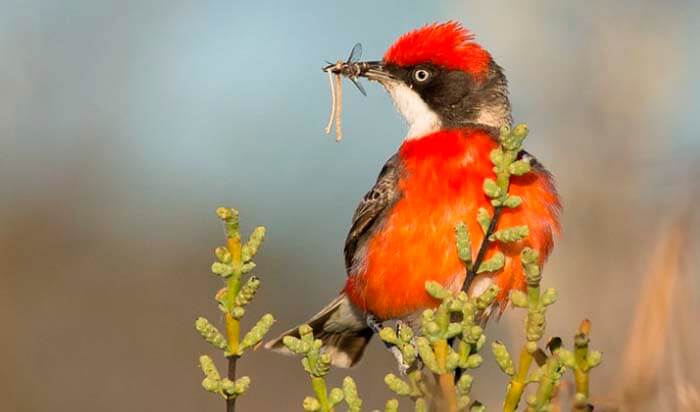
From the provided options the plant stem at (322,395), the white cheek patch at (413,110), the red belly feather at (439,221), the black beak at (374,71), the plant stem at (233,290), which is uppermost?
the black beak at (374,71)

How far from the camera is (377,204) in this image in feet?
17.2

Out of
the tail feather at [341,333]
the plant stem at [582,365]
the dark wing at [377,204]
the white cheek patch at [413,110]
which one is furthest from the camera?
the tail feather at [341,333]

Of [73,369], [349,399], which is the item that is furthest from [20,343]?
[349,399]

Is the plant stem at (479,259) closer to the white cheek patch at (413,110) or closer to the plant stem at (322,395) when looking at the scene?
the plant stem at (322,395)

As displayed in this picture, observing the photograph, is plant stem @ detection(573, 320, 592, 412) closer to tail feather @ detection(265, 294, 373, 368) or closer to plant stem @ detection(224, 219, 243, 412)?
plant stem @ detection(224, 219, 243, 412)

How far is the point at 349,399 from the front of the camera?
2646 millimetres

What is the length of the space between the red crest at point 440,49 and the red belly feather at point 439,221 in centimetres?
43

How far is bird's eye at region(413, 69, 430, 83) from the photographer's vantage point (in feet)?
18.5

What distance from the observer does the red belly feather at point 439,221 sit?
187 inches

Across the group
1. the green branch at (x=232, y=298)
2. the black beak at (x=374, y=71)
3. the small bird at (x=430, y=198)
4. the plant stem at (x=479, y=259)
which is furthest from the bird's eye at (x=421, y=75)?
the green branch at (x=232, y=298)

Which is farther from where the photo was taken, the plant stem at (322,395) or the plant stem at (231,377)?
the plant stem at (322,395)

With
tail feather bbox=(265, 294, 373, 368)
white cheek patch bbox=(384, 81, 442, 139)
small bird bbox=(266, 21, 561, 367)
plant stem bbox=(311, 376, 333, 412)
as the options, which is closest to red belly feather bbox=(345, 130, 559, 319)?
small bird bbox=(266, 21, 561, 367)

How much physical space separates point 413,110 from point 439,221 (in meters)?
1.05

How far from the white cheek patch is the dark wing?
0.23 meters
